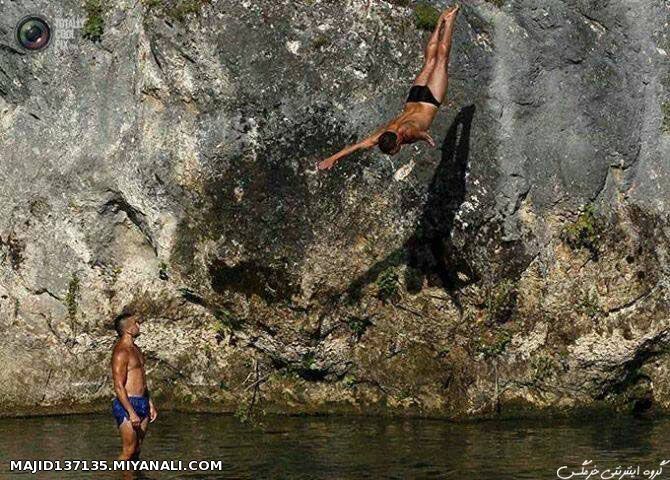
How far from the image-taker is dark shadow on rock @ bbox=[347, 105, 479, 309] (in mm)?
17219

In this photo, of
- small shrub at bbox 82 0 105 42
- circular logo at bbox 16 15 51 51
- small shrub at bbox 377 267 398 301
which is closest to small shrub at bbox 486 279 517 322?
small shrub at bbox 377 267 398 301

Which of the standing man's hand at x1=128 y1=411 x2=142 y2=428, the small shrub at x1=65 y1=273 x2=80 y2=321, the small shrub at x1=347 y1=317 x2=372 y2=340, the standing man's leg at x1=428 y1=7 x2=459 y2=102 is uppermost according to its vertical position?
the standing man's leg at x1=428 y1=7 x2=459 y2=102

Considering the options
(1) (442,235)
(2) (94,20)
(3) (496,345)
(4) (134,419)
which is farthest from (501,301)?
(2) (94,20)

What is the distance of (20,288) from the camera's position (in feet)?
59.3

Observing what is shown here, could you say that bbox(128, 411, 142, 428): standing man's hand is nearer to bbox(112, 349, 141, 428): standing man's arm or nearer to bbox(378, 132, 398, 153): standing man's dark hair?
bbox(112, 349, 141, 428): standing man's arm

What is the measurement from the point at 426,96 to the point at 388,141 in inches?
43.8

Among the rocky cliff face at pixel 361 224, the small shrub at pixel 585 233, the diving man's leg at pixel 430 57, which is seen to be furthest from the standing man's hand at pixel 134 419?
the small shrub at pixel 585 233

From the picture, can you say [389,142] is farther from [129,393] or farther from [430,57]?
[129,393]

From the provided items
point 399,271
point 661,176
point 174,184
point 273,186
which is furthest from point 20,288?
point 661,176

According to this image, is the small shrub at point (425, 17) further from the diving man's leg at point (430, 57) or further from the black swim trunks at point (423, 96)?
the black swim trunks at point (423, 96)

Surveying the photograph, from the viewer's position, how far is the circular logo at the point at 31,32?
18156mm

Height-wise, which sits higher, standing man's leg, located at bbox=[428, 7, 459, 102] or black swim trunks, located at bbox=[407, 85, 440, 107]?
standing man's leg, located at bbox=[428, 7, 459, 102]

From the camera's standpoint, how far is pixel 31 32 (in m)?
18.2

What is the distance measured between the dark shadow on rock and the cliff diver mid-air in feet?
5.74
